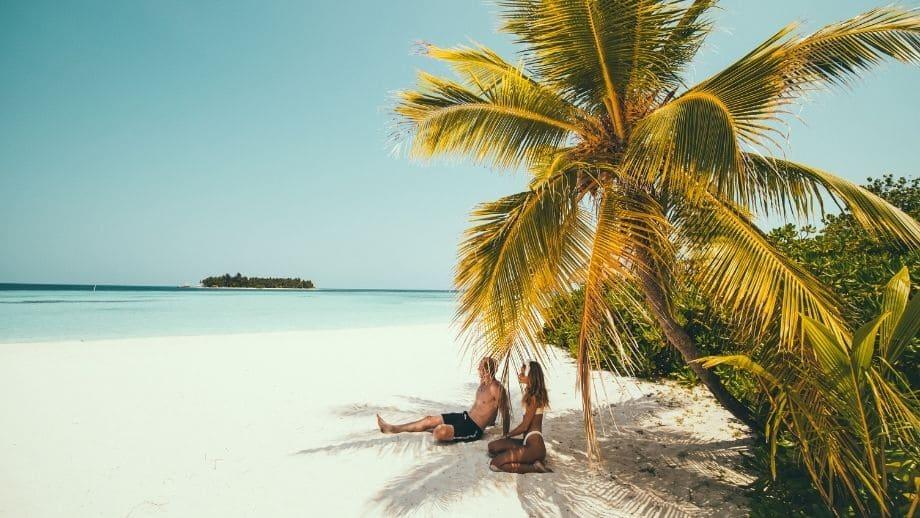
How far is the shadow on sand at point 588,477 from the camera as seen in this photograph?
11.2ft

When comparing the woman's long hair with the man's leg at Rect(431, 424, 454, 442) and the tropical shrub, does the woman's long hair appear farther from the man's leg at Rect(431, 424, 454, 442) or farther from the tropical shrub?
the tropical shrub

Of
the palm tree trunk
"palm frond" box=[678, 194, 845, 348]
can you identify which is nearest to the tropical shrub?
"palm frond" box=[678, 194, 845, 348]

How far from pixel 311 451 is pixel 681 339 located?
394 cm

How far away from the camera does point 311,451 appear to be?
4.52 m

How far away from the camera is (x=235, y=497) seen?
3551 millimetres

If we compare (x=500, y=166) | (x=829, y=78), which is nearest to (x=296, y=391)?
(x=500, y=166)

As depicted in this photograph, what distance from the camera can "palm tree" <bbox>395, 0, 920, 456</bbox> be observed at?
9.21ft

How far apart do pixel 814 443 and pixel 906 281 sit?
1162 mm

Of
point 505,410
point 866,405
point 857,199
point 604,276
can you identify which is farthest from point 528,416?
point 857,199

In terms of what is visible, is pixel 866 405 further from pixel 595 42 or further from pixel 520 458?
pixel 595 42

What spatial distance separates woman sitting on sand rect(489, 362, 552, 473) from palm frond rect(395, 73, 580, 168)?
7.41 feet

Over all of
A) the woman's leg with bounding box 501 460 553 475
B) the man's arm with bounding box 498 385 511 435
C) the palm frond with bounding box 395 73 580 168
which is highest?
the palm frond with bounding box 395 73 580 168

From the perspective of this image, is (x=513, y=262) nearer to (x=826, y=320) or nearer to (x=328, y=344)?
(x=826, y=320)

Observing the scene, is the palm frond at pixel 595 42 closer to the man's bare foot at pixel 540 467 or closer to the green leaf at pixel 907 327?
the green leaf at pixel 907 327
